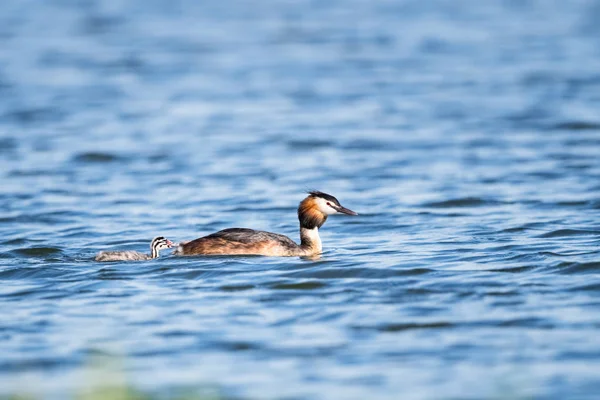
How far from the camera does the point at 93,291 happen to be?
12.8 meters

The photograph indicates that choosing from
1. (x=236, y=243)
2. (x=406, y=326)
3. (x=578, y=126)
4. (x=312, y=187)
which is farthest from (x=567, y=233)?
(x=578, y=126)

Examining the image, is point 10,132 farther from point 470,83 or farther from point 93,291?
point 93,291

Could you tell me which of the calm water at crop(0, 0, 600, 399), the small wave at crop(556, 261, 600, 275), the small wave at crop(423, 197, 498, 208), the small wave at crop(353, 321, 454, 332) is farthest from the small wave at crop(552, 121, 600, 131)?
the small wave at crop(353, 321, 454, 332)

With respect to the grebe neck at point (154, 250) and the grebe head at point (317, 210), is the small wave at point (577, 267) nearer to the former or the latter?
the grebe head at point (317, 210)

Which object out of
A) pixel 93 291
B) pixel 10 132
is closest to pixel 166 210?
pixel 93 291

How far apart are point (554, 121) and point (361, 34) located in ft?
41.7

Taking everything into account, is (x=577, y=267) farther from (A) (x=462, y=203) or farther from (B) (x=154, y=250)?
(A) (x=462, y=203)

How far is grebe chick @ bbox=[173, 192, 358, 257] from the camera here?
14238mm

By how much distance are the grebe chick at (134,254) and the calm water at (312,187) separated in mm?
204

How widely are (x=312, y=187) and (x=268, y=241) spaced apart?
547cm

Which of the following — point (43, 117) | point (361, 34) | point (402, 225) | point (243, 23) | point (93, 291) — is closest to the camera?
point (93, 291)

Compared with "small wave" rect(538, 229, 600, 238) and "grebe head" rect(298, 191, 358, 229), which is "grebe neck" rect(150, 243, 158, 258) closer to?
"grebe head" rect(298, 191, 358, 229)

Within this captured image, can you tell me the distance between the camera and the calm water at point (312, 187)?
1034cm

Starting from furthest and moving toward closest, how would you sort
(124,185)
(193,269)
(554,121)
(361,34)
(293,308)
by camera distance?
(361,34), (554,121), (124,185), (193,269), (293,308)
